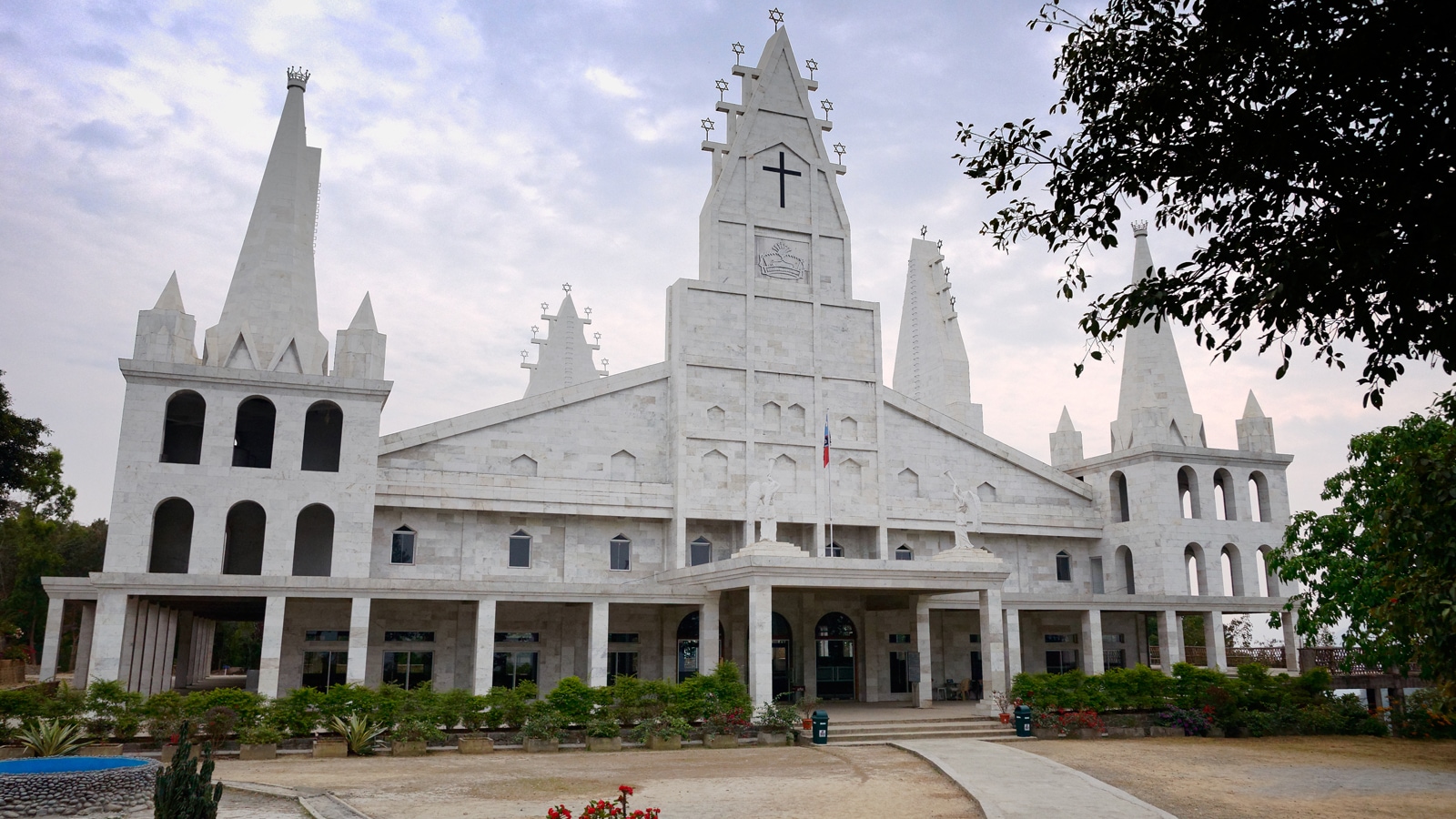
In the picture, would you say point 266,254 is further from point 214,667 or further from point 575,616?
point 214,667

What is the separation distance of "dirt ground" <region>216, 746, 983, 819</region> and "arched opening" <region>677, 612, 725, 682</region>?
34.9 feet

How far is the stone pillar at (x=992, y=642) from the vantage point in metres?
29.4

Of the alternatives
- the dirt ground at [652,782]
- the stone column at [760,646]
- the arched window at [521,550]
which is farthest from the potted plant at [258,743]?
the arched window at [521,550]

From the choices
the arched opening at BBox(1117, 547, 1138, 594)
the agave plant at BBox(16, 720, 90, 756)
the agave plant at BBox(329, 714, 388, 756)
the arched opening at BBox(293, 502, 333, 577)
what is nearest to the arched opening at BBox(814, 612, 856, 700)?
the arched opening at BBox(1117, 547, 1138, 594)

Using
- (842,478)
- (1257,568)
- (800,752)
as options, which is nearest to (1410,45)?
(800,752)

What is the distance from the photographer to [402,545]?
1266 inches

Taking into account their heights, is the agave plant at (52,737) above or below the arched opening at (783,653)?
below

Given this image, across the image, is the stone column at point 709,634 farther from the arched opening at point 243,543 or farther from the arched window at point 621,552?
the arched opening at point 243,543

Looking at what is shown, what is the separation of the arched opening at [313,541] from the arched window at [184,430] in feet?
12.6

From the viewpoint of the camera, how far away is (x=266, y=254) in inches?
1234

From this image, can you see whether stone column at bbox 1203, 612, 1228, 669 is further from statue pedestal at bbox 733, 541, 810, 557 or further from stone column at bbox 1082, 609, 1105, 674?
statue pedestal at bbox 733, 541, 810, 557

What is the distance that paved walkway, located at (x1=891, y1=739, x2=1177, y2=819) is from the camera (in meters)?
15.5

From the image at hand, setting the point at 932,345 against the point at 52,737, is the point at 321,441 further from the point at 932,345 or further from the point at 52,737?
the point at 932,345

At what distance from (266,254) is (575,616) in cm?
1442
